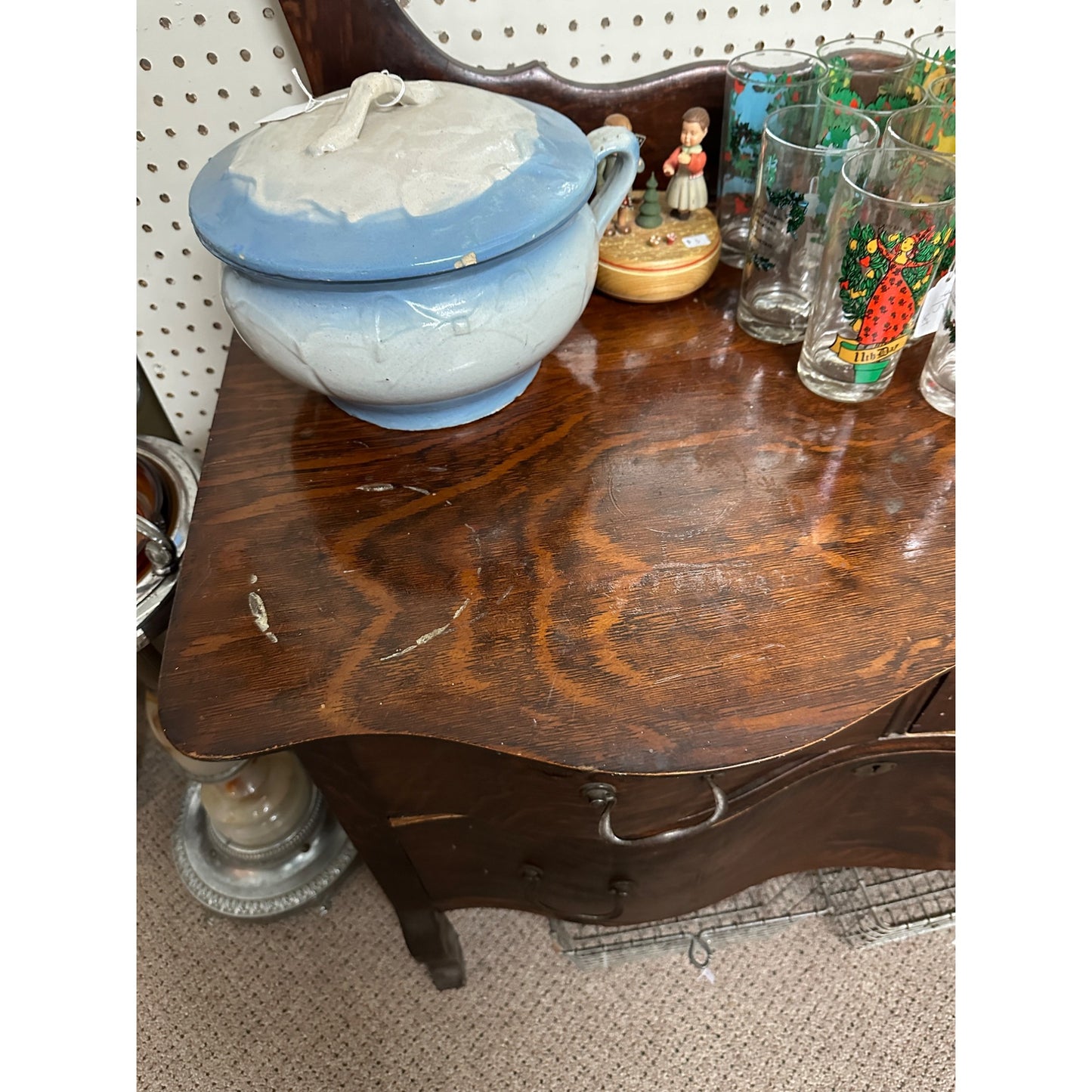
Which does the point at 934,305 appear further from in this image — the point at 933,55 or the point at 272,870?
the point at 272,870

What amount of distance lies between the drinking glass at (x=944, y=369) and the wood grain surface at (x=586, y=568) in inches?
0.7

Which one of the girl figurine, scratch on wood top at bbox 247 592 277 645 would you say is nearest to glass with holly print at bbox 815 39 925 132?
the girl figurine

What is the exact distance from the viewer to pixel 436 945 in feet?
3.28

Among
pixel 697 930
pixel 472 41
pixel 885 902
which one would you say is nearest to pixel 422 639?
pixel 472 41

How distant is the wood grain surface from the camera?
1.65 ft

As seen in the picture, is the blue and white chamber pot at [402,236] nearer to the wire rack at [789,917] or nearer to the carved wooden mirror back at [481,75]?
the carved wooden mirror back at [481,75]

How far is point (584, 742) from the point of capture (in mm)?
488

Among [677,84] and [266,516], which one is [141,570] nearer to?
[266,516]

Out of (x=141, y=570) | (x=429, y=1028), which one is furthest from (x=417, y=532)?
(x=429, y=1028)

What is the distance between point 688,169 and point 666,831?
63cm

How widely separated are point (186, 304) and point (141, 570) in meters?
0.33

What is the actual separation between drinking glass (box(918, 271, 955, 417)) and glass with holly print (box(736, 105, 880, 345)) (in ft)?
0.39

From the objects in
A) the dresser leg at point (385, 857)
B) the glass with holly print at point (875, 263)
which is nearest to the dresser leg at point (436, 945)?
the dresser leg at point (385, 857)

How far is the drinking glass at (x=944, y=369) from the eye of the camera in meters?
0.66
